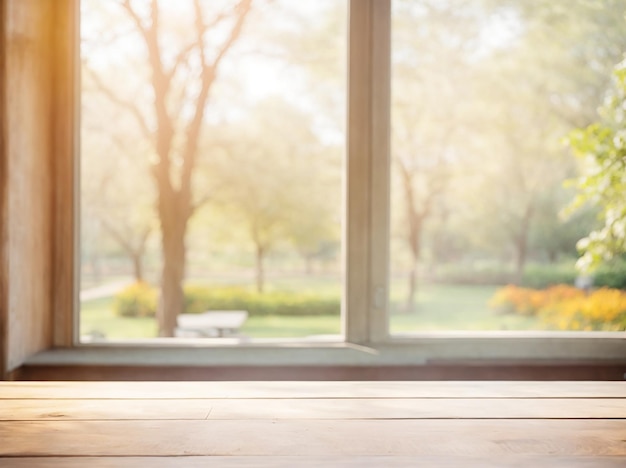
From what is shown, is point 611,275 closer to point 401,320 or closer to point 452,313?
point 452,313

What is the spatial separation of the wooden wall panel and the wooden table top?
504 millimetres

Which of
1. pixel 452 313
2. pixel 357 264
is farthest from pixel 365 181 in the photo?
pixel 452 313

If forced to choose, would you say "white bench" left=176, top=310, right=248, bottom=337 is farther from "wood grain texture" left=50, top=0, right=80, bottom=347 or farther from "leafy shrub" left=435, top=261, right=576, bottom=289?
"leafy shrub" left=435, top=261, right=576, bottom=289

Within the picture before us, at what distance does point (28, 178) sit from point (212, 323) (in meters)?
1.01

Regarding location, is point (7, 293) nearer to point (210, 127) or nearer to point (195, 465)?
point (195, 465)

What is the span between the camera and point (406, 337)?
2.25 meters

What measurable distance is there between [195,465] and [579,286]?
202cm

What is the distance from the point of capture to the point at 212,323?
108 inches

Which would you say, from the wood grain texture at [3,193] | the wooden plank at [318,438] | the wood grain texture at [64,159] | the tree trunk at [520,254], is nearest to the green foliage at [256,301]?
the wood grain texture at [64,159]

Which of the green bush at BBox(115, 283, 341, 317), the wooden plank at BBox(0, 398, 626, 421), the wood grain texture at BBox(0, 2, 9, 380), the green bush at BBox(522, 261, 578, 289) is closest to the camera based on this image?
the wooden plank at BBox(0, 398, 626, 421)

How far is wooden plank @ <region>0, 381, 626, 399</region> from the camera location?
1.49 metres

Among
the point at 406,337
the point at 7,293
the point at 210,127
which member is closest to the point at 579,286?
the point at 406,337

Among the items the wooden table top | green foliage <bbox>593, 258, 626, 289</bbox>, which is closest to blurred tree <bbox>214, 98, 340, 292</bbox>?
green foliage <bbox>593, 258, 626, 289</bbox>

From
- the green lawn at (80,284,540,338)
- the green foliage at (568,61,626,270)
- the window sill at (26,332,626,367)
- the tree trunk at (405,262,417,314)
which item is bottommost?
the window sill at (26,332,626,367)
